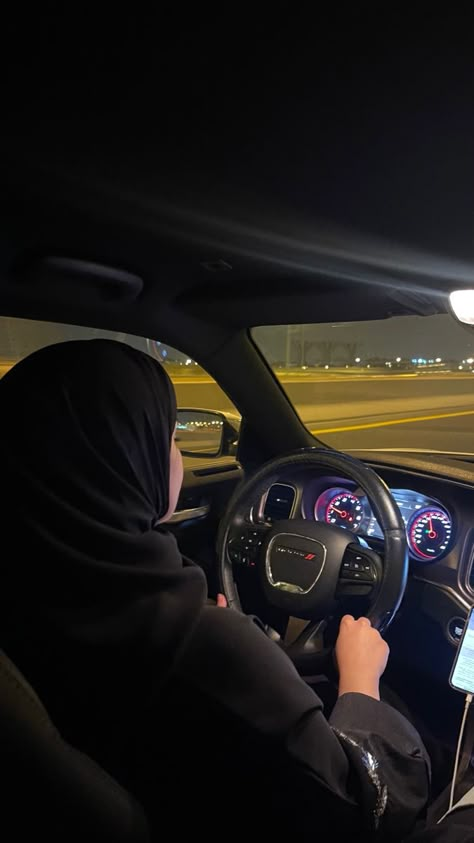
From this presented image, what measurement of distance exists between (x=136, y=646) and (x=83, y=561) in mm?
158

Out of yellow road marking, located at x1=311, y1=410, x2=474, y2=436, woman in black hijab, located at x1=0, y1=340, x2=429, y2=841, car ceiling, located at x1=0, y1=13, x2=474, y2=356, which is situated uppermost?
car ceiling, located at x1=0, y1=13, x2=474, y2=356

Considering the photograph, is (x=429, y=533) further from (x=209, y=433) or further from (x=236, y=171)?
(x=236, y=171)

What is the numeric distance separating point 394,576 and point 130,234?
1512mm

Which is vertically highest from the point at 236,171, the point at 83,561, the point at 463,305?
the point at 236,171

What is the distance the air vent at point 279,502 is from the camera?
2549 mm

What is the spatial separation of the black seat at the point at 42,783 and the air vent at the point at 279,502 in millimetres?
1661

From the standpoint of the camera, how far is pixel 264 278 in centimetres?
254

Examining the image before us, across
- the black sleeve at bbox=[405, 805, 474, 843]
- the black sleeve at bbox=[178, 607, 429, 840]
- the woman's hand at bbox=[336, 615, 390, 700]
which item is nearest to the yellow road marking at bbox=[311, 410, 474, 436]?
the woman's hand at bbox=[336, 615, 390, 700]

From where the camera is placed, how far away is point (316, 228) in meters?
2.23

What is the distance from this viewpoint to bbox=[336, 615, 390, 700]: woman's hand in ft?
4.91

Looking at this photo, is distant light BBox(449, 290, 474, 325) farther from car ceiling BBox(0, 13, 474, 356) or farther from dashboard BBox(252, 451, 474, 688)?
dashboard BBox(252, 451, 474, 688)

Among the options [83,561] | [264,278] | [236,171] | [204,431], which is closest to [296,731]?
[83,561]

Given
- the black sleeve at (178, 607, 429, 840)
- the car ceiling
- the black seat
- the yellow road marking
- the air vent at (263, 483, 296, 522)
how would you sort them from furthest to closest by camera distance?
1. the yellow road marking
2. the air vent at (263, 483, 296, 522)
3. the car ceiling
4. the black sleeve at (178, 607, 429, 840)
5. the black seat

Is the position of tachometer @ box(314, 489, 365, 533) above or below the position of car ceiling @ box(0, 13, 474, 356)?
below
